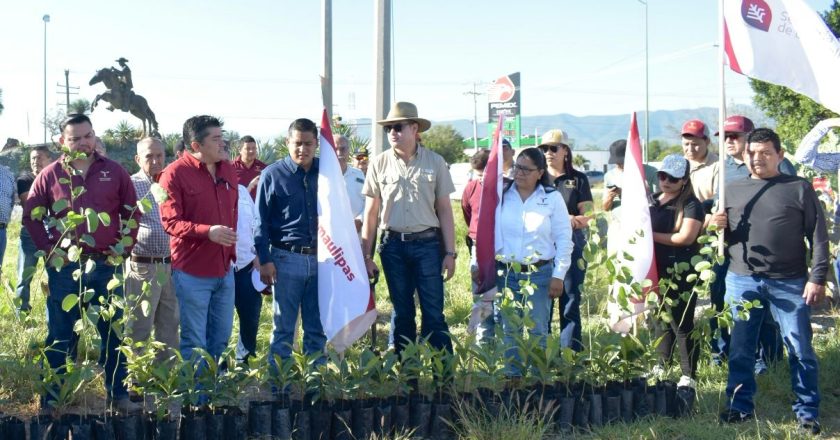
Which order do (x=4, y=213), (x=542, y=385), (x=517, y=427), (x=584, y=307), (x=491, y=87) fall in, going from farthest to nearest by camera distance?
(x=491, y=87) → (x=584, y=307) → (x=4, y=213) → (x=542, y=385) → (x=517, y=427)

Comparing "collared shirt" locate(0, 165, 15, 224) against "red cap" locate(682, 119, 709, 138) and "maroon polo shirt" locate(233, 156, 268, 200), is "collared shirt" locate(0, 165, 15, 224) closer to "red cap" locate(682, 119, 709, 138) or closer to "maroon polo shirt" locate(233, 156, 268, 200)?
"maroon polo shirt" locate(233, 156, 268, 200)

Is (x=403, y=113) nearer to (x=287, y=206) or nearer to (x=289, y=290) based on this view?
(x=287, y=206)

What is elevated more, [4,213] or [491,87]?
[491,87]

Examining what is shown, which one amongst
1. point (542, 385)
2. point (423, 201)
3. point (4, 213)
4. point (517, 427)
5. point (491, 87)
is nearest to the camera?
point (517, 427)

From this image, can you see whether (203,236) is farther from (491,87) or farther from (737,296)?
(491,87)

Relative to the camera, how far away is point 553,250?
573 cm

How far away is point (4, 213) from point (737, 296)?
6.40 m

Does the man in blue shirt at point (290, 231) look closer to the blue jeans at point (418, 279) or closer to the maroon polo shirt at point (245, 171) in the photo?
the blue jeans at point (418, 279)

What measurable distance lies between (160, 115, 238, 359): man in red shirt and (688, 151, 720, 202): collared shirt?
11.8 ft

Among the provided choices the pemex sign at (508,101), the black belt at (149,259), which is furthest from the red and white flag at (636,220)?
the pemex sign at (508,101)

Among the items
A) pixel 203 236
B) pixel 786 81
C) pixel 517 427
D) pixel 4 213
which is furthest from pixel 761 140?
pixel 4 213

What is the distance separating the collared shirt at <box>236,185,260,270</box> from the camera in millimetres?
6070

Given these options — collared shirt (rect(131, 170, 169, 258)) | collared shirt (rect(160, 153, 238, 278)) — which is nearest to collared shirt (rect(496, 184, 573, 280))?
collared shirt (rect(160, 153, 238, 278))

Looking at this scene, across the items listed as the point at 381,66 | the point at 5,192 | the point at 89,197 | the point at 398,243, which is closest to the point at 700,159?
the point at 398,243
